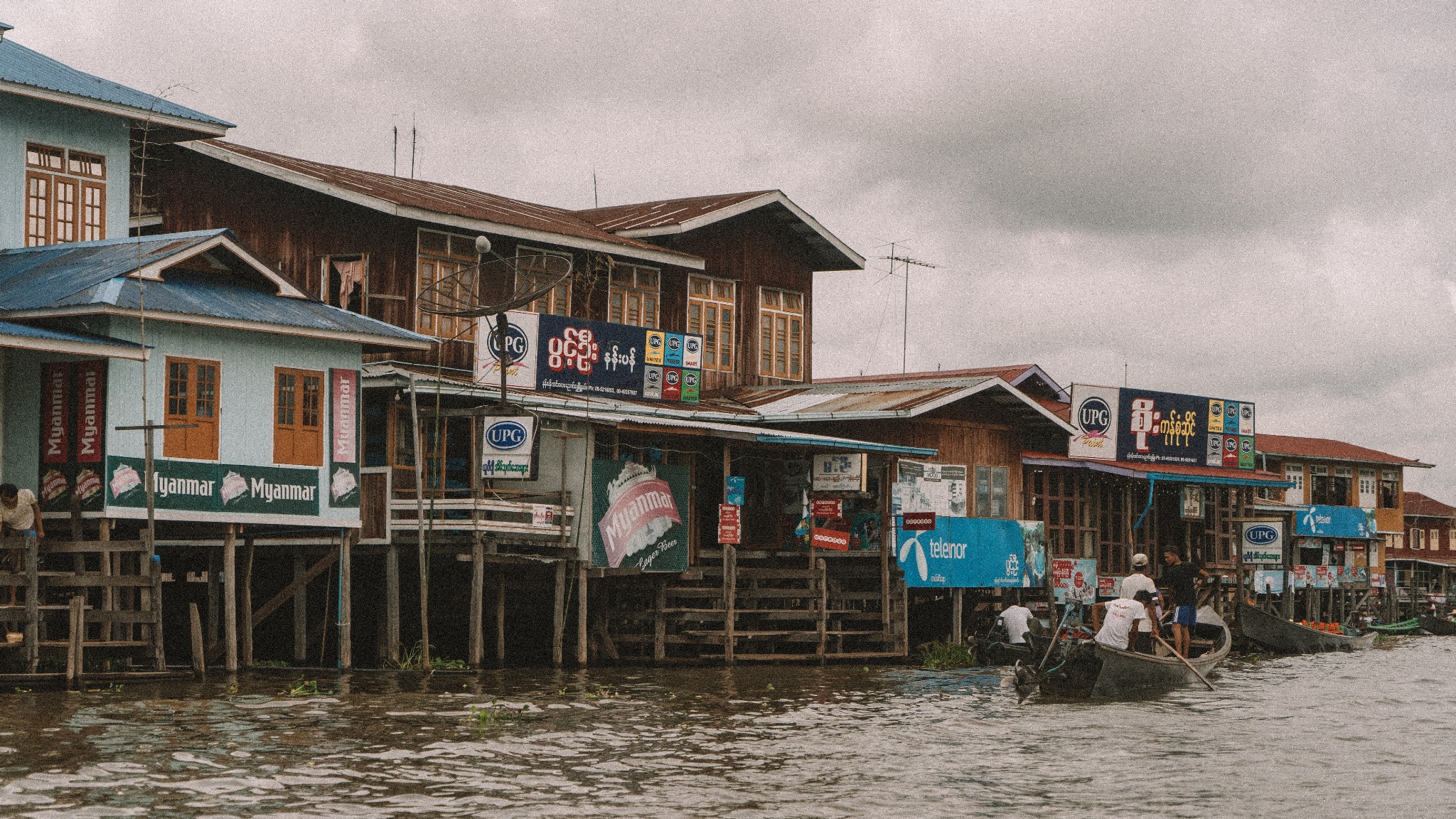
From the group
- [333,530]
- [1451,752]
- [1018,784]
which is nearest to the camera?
[1018,784]

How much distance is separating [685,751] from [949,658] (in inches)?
578

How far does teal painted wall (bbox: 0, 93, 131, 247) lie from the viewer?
26.4 meters

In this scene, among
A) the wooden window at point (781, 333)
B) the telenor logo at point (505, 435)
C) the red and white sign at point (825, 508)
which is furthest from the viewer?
the wooden window at point (781, 333)

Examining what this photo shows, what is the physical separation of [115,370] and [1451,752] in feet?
56.5

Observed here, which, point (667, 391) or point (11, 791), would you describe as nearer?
point (11, 791)

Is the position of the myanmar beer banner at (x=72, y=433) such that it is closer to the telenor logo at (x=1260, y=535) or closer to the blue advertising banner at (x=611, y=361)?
the blue advertising banner at (x=611, y=361)

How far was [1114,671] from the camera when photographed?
24.2m

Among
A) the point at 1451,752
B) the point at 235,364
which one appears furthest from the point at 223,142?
the point at 1451,752

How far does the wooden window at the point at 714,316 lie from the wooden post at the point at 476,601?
10279mm

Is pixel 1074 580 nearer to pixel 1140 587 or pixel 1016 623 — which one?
pixel 1016 623

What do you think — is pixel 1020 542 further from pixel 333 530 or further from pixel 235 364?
pixel 235 364

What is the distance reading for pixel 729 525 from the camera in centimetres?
3038

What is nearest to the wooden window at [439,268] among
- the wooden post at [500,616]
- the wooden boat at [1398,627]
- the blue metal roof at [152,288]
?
the blue metal roof at [152,288]

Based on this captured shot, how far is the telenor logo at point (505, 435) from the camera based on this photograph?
86.2 feet
